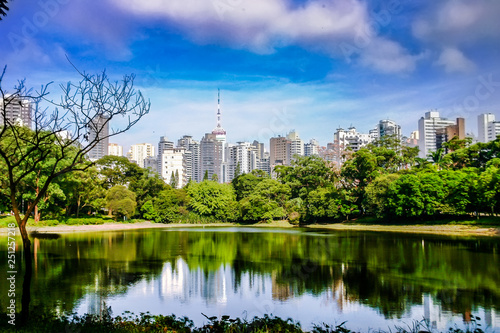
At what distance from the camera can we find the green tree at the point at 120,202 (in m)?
47.6

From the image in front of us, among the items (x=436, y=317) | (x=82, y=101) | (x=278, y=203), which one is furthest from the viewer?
(x=278, y=203)

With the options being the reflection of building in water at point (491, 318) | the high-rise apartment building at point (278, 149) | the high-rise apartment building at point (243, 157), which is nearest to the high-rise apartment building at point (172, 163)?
the high-rise apartment building at point (243, 157)

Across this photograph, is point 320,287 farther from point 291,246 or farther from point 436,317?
point 291,246

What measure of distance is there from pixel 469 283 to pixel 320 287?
5035mm

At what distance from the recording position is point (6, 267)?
621 inches

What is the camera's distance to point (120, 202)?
156 ft

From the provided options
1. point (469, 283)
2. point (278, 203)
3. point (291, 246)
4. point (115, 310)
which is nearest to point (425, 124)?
point (278, 203)

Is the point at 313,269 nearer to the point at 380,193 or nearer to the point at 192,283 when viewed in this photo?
the point at 192,283

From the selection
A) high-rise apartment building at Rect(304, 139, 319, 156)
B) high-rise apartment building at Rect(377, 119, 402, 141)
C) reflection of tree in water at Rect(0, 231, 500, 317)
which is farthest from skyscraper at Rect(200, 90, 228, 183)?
reflection of tree in water at Rect(0, 231, 500, 317)

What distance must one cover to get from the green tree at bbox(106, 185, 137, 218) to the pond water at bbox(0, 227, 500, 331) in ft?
83.5

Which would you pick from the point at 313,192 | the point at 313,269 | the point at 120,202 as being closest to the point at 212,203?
the point at 120,202

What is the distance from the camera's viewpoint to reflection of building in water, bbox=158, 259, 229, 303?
1224cm

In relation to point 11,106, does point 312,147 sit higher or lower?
higher

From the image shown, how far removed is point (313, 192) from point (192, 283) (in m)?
35.7
